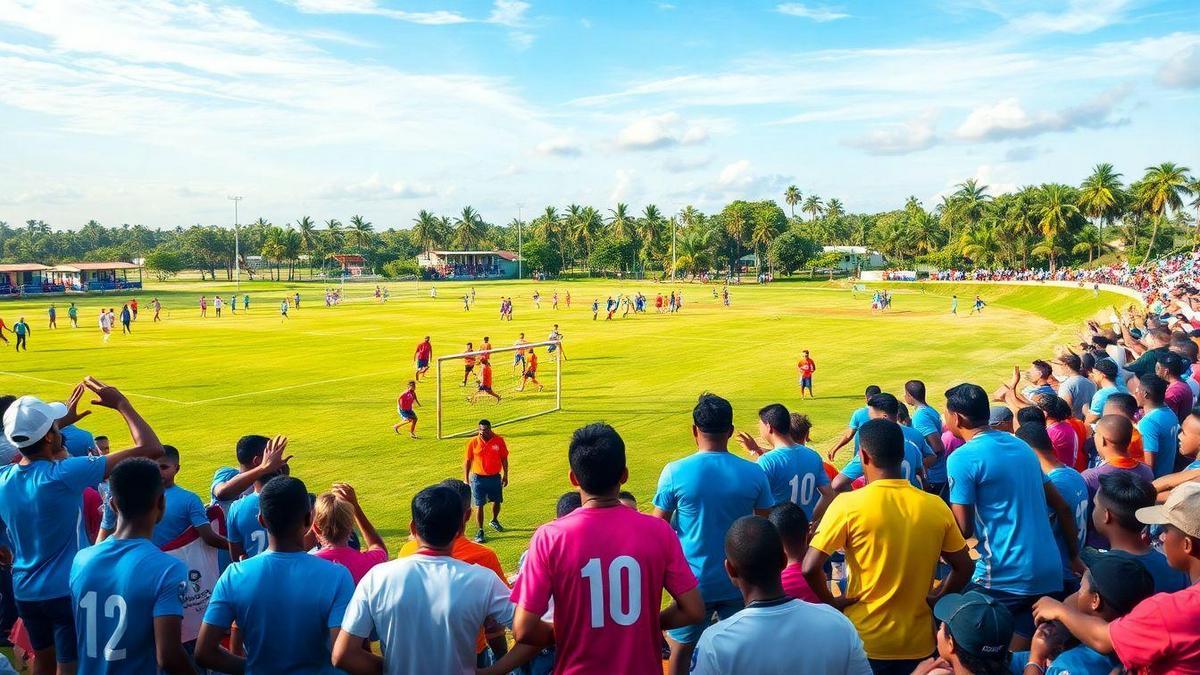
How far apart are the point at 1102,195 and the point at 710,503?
335ft

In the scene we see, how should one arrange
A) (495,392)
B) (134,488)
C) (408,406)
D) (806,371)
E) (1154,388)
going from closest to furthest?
(134,488) < (1154,388) < (408,406) < (806,371) < (495,392)

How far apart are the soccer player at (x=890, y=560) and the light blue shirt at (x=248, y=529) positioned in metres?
4.10

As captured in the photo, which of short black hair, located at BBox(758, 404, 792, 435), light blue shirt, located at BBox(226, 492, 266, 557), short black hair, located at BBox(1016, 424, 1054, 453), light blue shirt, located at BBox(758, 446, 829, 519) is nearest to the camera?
light blue shirt, located at BBox(226, 492, 266, 557)

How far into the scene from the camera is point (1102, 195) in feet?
293

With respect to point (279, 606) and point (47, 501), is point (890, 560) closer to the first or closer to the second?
point (279, 606)

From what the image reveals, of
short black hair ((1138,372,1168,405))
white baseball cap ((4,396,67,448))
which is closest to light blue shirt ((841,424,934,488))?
short black hair ((1138,372,1168,405))

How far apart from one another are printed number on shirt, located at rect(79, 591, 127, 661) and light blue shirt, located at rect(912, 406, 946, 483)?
8213mm

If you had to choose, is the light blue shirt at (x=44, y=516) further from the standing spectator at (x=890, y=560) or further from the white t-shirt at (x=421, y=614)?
the standing spectator at (x=890, y=560)

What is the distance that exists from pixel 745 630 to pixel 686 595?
60cm

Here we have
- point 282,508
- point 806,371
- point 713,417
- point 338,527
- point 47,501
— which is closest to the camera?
point 282,508

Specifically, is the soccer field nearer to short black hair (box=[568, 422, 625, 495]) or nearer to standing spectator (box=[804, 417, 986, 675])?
standing spectator (box=[804, 417, 986, 675])

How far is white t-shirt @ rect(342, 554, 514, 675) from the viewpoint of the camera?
4.03 meters

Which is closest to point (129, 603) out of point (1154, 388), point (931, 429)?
point (931, 429)

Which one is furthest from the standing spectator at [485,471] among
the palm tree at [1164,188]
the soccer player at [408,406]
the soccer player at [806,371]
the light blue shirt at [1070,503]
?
the palm tree at [1164,188]
